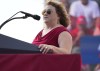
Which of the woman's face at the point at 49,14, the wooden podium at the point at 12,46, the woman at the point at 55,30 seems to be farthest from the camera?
the woman's face at the point at 49,14

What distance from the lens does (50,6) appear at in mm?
2248

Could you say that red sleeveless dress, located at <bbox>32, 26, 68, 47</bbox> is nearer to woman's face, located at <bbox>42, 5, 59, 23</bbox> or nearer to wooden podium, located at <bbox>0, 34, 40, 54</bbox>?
woman's face, located at <bbox>42, 5, 59, 23</bbox>

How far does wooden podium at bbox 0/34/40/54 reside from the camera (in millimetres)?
1571

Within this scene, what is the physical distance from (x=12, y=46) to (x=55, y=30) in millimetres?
621

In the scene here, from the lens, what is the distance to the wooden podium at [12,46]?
1571mm

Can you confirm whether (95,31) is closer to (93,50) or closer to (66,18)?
(93,50)

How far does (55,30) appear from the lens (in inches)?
85.5

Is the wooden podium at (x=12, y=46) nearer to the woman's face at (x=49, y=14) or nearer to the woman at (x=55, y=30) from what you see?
the woman at (x=55, y=30)

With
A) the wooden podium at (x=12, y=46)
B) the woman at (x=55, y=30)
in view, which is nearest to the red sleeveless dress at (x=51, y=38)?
the woman at (x=55, y=30)

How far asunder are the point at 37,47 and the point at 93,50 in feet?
13.1

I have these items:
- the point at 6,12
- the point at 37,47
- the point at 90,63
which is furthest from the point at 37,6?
the point at 37,47

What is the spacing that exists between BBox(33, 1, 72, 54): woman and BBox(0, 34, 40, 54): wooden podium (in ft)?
1.27

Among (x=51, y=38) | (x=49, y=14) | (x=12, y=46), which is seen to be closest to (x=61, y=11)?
(x=49, y=14)

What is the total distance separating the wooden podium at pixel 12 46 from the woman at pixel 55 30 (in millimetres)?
388
